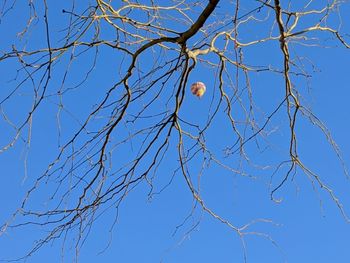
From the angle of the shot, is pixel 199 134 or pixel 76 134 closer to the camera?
pixel 76 134

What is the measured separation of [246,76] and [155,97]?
35 centimetres

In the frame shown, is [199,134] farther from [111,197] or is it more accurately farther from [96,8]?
[96,8]

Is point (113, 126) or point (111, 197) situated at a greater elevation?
point (113, 126)

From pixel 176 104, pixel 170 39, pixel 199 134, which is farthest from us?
pixel 199 134

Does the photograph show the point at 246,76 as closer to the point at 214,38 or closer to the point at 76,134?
the point at 214,38

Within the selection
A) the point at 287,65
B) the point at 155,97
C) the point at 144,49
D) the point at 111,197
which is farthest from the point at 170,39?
the point at 111,197

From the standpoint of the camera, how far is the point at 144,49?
223 centimetres

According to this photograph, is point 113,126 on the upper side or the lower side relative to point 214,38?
lower

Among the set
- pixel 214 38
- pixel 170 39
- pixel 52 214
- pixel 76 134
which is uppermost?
pixel 214 38

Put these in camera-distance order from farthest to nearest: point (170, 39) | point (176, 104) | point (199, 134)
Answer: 1. point (199, 134)
2. point (176, 104)
3. point (170, 39)

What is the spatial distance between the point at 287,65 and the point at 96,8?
0.70 metres

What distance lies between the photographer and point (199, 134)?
246 cm

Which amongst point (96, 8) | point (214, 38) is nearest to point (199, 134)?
point (214, 38)

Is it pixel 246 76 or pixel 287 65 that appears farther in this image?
pixel 246 76
